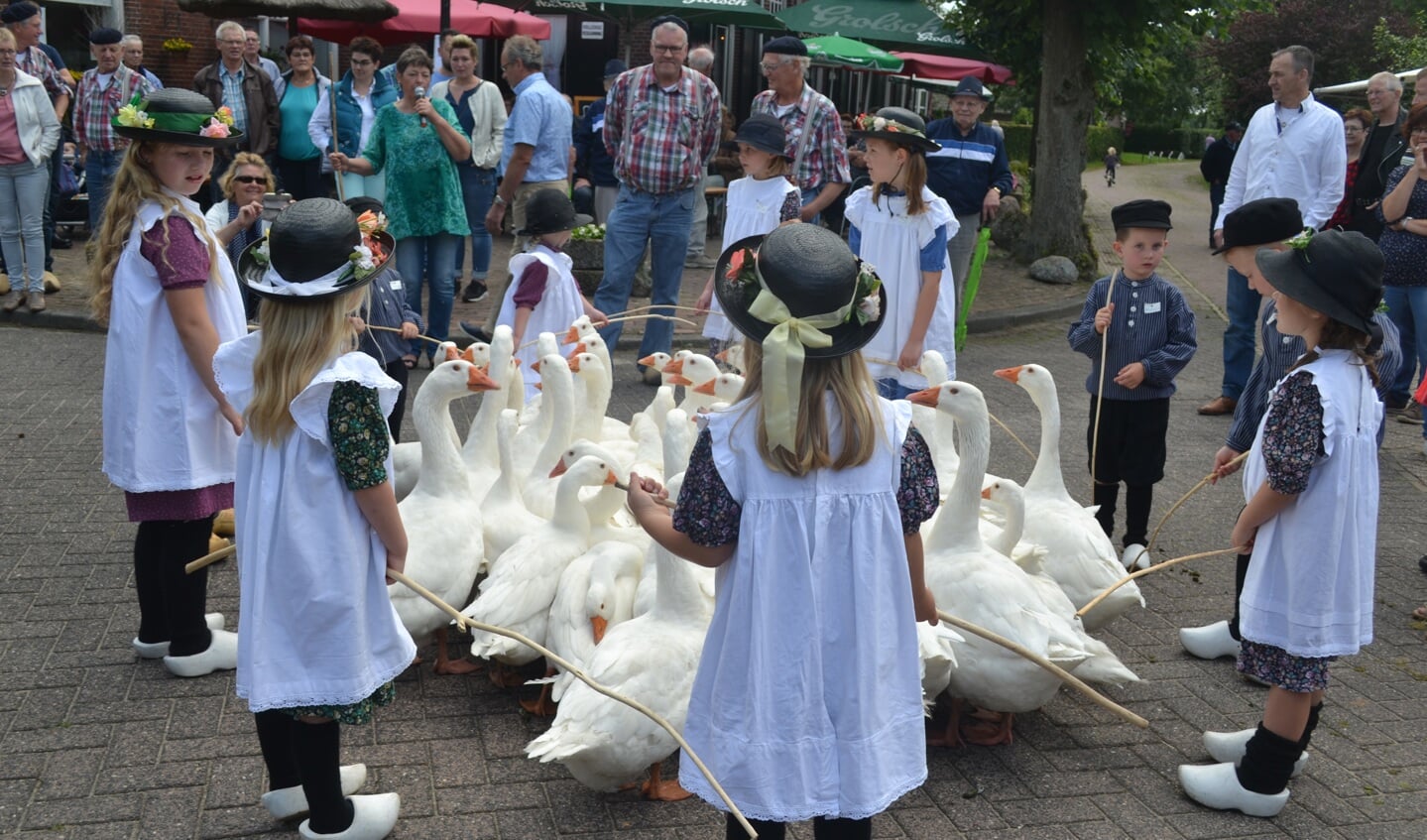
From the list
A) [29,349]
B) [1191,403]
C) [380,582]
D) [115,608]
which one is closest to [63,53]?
[29,349]

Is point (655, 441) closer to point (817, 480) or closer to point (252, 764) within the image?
point (252, 764)

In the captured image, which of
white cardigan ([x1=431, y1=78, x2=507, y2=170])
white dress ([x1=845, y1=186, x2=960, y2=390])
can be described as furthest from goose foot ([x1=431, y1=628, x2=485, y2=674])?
white cardigan ([x1=431, y1=78, x2=507, y2=170])

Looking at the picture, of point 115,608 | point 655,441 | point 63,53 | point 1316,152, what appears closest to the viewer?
point 115,608

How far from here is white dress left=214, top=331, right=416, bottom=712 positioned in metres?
3.15

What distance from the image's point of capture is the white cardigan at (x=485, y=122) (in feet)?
35.1

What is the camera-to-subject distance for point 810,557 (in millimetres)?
2801

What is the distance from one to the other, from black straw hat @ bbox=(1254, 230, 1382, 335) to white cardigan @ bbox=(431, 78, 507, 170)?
812cm

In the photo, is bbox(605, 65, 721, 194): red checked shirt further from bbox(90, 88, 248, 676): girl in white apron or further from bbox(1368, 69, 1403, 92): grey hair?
bbox(1368, 69, 1403, 92): grey hair

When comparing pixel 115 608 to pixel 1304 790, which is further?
pixel 115 608

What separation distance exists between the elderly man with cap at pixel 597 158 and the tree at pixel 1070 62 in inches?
207

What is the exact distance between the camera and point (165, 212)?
419 cm

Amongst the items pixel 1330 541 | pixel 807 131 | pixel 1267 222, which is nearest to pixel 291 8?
pixel 807 131

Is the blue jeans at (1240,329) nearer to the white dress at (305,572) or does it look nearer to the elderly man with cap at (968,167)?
the elderly man with cap at (968,167)

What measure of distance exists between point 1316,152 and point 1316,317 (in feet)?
19.9
